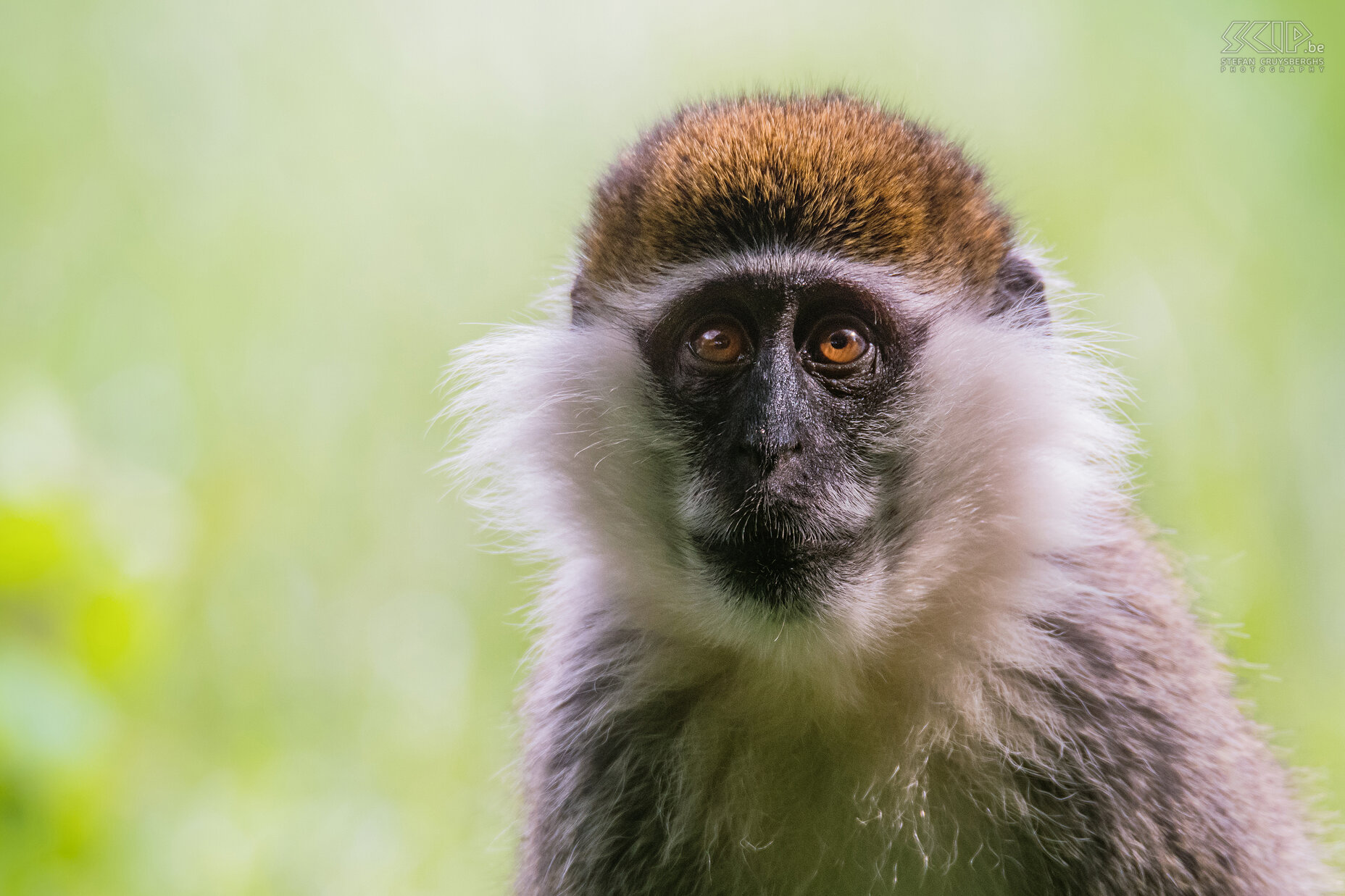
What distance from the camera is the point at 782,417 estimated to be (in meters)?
1.76

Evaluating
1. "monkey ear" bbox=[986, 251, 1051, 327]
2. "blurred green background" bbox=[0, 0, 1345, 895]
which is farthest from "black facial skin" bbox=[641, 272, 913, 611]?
"blurred green background" bbox=[0, 0, 1345, 895]

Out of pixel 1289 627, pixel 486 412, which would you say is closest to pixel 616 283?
pixel 486 412

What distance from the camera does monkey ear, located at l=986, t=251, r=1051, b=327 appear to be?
209 centimetres

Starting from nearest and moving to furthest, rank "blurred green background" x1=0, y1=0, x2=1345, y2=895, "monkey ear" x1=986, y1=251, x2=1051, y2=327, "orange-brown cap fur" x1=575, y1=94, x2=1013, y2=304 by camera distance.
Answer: "orange-brown cap fur" x1=575, y1=94, x2=1013, y2=304
"monkey ear" x1=986, y1=251, x2=1051, y2=327
"blurred green background" x1=0, y1=0, x2=1345, y2=895

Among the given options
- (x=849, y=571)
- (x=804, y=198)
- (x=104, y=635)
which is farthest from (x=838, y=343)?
(x=104, y=635)

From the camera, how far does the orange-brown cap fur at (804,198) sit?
1.99m

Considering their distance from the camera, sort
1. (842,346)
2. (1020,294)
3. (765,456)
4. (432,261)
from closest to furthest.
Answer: (765,456), (842,346), (1020,294), (432,261)

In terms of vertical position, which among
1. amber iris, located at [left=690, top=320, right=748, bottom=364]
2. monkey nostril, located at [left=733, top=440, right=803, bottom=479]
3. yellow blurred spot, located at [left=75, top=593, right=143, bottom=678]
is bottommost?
yellow blurred spot, located at [left=75, top=593, right=143, bottom=678]

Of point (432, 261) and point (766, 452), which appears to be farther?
point (432, 261)

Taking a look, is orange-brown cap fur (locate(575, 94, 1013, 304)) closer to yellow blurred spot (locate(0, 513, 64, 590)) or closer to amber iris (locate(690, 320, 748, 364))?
amber iris (locate(690, 320, 748, 364))

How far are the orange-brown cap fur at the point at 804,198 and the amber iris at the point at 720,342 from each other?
14 centimetres

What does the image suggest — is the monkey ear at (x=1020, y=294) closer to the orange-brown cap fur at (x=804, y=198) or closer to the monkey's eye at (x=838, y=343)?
the orange-brown cap fur at (x=804, y=198)

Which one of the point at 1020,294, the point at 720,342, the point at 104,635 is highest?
the point at 1020,294

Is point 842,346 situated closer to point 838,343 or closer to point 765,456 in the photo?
point 838,343
